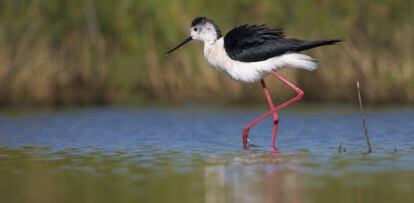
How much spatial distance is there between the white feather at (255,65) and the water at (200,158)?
2.38ft

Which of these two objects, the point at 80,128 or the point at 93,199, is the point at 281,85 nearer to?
the point at 80,128

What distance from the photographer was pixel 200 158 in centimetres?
865

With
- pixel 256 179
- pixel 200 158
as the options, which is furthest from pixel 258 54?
pixel 256 179

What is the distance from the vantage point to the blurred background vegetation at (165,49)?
14.1 metres

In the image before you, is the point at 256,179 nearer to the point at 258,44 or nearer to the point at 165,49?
the point at 258,44

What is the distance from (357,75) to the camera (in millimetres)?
14023

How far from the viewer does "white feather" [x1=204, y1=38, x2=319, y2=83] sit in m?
9.86

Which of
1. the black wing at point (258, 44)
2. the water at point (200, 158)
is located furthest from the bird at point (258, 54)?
the water at point (200, 158)

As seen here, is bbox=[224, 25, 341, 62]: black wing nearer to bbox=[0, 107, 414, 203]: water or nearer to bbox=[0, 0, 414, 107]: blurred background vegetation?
bbox=[0, 107, 414, 203]: water

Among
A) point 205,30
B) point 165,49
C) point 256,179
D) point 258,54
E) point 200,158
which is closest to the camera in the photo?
point 256,179

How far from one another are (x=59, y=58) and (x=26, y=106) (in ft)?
2.95

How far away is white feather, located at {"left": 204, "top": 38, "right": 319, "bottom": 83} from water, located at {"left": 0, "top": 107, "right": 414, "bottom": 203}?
72 cm

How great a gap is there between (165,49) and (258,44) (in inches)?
211

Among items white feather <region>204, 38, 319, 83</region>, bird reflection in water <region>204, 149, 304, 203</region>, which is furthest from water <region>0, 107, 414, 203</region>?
white feather <region>204, 38, 319, 83</region>
